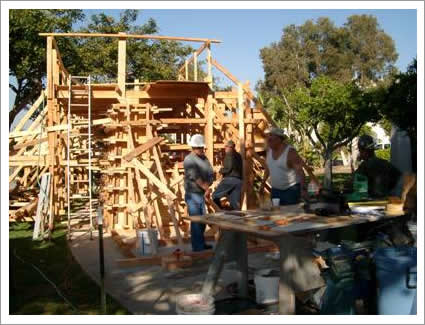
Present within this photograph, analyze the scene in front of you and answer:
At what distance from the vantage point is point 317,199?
5.47 m

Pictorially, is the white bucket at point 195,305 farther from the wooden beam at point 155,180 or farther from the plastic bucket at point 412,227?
the wooden beam at point 155,180

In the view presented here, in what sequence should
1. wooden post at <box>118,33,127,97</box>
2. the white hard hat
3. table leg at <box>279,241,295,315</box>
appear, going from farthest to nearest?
wooden post at <box>118,33,127,97</box>
the white hard hat
table leg at <box>279,241,295,315</box>

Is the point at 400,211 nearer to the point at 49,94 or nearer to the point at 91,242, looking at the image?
the point at 91,242

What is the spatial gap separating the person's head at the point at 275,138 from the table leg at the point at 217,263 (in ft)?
5.78

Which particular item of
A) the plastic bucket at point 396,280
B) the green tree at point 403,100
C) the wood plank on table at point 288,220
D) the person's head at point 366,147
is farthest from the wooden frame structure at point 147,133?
the plastic bucket at point 396,280

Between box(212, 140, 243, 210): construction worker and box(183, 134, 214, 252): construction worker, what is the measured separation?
132 cm

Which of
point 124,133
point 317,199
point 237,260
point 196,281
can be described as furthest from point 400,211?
point 124,133

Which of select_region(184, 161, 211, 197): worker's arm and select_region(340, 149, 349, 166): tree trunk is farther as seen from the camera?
select_region(340, 149, 349, 166): tree trunk

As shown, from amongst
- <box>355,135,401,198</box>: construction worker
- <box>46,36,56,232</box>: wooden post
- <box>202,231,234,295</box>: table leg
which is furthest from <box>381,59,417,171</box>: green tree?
<box>46,36,56,232</box>: wooden post

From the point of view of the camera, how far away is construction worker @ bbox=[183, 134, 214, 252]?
7.91 m

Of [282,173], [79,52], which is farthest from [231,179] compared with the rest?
[79,52]

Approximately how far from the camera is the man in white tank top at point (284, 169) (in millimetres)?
6668

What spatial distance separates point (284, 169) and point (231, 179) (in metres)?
2.67

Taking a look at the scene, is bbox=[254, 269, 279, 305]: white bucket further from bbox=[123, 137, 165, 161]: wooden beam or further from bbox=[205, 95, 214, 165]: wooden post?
bbox=[205, 95, 214, 165]: wooden post
